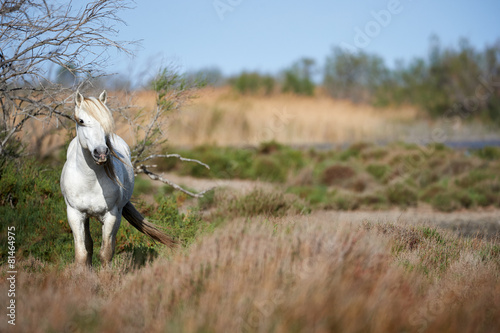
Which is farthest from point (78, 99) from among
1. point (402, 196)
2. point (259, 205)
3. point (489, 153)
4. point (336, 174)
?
point (489, 153)

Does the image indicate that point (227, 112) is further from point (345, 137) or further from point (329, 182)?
point (329, 182)

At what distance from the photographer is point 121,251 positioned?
643 centimetres

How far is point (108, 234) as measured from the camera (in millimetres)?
4898

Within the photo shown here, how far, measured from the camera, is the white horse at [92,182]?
4.38m

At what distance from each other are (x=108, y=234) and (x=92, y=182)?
579 millimetres

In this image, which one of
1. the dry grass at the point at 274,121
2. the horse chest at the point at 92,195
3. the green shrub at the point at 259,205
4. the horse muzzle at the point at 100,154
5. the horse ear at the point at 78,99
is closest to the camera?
the horse muzzle at the point at 100,154

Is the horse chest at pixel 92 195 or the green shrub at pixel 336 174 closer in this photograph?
the horse chest at pixel 92 195

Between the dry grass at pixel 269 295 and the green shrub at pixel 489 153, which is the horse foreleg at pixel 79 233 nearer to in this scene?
the dry grass at pixel 269 295

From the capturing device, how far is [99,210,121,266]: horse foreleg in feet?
16.0

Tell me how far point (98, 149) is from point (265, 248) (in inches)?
69.5

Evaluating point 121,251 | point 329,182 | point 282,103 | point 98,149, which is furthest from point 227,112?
point 98,149

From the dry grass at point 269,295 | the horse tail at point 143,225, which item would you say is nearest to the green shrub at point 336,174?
the horse tail at point 143,225

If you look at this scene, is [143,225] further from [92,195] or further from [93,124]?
[93,124]

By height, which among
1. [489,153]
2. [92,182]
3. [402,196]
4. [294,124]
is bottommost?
[402,196]
